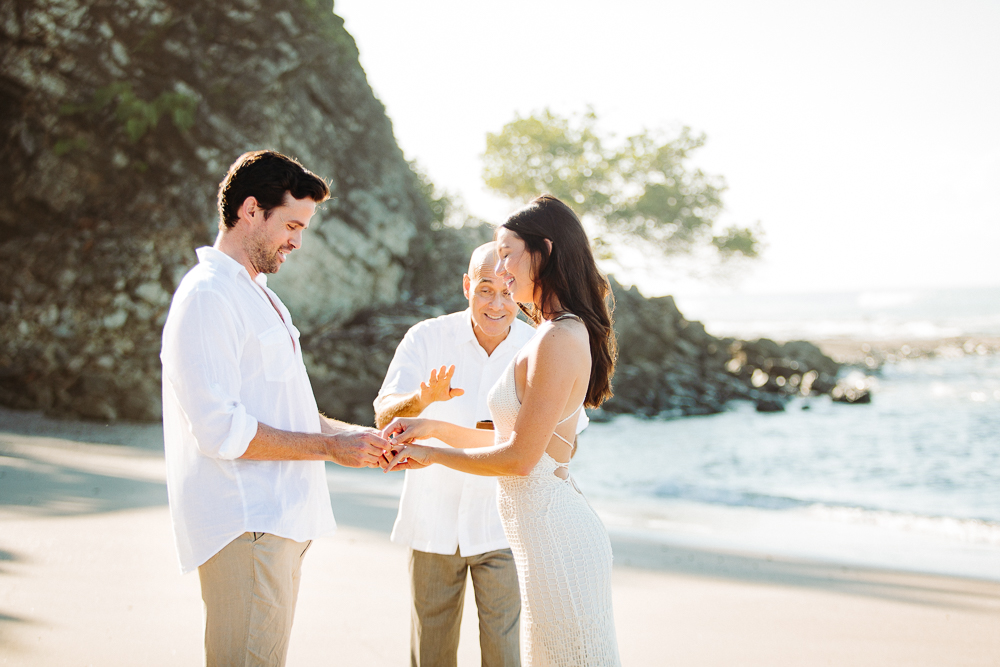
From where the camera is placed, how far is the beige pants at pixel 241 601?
7.82 feet

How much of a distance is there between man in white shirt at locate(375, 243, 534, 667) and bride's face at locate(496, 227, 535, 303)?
1.78 ft

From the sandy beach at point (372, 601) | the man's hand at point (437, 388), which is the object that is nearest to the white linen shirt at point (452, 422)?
the man's hand at point (437, 388)

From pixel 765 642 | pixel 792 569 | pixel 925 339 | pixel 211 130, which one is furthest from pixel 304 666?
pixel 925 339

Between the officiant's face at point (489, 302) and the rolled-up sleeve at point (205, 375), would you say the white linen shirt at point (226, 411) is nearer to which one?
the rolled-up sleeve at point (205, 375)

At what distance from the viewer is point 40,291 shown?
42.5 ft

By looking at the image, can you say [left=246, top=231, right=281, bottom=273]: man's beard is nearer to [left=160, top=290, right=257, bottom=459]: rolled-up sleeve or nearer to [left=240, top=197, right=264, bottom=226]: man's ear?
[left=240, top=197, right=264, bottom=226]: man's ear

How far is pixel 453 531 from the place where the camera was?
3.25m

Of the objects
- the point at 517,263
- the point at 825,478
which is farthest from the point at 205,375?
the point at 825,478

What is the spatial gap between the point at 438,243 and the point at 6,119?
900cm

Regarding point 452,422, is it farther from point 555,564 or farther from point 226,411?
point 226,411

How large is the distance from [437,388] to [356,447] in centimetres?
70

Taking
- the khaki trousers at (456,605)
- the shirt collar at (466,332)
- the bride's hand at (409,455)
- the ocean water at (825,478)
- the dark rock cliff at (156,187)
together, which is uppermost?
the dark rock cliff at (156,187)

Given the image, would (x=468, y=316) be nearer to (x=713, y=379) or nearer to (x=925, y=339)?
(x=713, y=379)

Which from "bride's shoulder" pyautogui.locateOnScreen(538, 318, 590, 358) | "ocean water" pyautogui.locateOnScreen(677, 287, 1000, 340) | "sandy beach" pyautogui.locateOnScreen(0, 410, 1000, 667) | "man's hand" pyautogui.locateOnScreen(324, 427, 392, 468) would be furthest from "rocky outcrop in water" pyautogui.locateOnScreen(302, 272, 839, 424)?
"ocean water" pyautogui.locateOnScreen(677, 287, 1000, 340)
